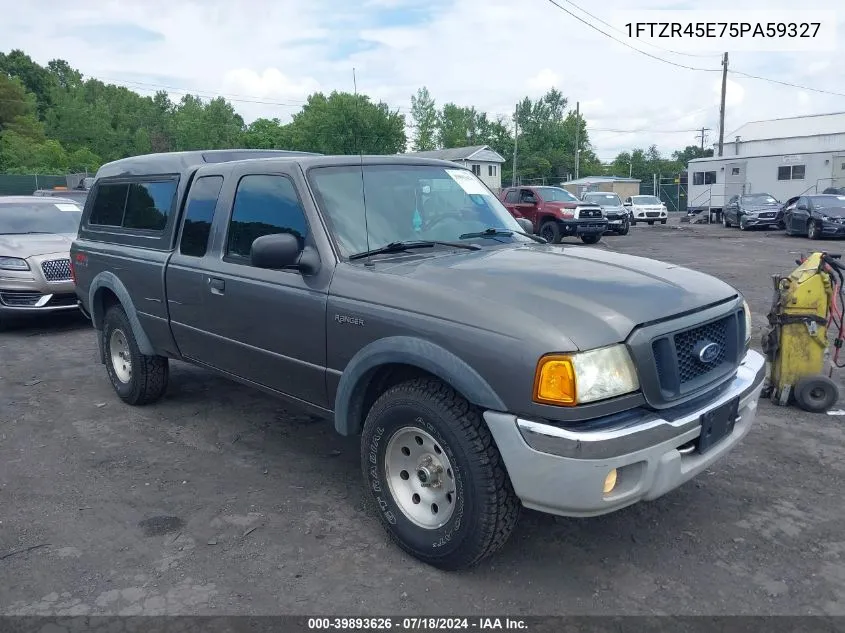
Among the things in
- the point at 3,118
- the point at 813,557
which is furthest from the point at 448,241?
the point at 3,118

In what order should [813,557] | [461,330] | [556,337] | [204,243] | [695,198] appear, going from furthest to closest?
[695,198] < [204,243] < [813,557] < [461,330] < [556,337]

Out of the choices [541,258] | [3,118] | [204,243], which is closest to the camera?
[541,258]

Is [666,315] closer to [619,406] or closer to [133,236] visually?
[619,406]

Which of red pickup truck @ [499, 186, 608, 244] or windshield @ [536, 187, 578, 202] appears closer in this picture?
red pickup truck @ [499, 186, 608, 244]

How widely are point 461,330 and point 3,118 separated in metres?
75.3

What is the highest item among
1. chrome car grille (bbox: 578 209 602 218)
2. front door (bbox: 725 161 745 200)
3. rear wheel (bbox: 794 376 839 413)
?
front door (bbox: 725 161 745 200)

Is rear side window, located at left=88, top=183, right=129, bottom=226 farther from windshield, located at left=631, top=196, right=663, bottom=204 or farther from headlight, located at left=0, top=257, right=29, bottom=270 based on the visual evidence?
windshield, located at left=631, top=196, right=663, bottom=204

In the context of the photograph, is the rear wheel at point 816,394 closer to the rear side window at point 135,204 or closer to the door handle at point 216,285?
the door handle at point 216,285

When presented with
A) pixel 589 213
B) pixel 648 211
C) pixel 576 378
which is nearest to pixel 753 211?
pixel 648 211

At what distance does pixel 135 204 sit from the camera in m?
5.41

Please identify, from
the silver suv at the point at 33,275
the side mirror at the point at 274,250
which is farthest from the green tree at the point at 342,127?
the side mirror at the point at 274,250

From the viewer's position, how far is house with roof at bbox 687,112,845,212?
31.1 m

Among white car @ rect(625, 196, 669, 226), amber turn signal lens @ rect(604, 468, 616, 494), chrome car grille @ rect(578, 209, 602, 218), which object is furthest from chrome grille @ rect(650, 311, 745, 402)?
white car @ rect(625, 196, 669, 226)

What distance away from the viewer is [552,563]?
127 inches
